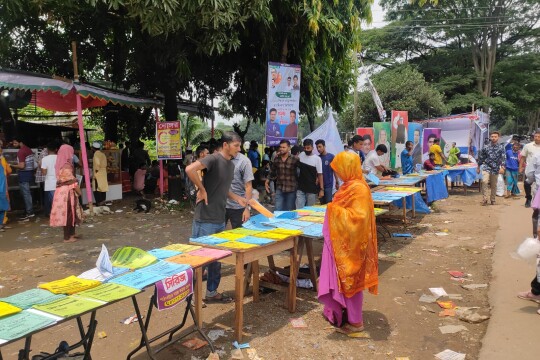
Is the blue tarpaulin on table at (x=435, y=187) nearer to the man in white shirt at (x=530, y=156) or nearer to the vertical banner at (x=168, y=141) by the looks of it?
the man in white shirt at (x=530, y=156)

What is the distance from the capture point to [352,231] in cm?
372

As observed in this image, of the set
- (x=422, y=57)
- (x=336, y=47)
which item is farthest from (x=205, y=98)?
(x=422, y=57)

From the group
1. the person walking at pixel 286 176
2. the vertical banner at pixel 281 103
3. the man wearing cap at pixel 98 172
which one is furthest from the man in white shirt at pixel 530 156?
the man wearing cap at pixel 98 172

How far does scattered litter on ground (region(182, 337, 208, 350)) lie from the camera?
3.62 meters

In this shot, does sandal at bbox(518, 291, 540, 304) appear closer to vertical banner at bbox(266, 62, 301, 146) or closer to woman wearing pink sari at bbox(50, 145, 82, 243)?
vertical banner at bbox(266, 62, 301, 146)

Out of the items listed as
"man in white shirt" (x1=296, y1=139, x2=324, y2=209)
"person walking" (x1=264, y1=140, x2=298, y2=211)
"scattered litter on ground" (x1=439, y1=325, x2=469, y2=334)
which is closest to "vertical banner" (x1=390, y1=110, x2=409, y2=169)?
"man in white shirt" (x1=296, y1=139, x2=324, y2=209)

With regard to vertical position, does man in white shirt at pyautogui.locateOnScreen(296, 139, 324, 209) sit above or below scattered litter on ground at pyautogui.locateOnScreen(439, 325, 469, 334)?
above

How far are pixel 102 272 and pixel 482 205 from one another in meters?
10.4

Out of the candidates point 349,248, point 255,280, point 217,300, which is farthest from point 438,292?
point 217,300

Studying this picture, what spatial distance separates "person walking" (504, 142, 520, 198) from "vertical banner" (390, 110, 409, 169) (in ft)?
12.2

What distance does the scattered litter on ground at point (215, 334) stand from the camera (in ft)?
12.4

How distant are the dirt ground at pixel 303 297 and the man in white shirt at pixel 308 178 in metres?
0.83

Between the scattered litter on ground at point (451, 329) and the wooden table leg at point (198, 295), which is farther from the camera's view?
the scattered litter on ground at point (451, 329)

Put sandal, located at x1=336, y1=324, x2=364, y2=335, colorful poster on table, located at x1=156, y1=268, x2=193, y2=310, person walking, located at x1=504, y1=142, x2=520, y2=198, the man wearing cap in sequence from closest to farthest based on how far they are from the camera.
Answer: colorful poster on table, located at x1=156, y1=268, x2=193, y2=310 → sandal, located at x1=336, y1=324, x2=364, y2=335 → the man wearing cap → person walking, located at x1=504, y1=142, x2=520, y2=198
